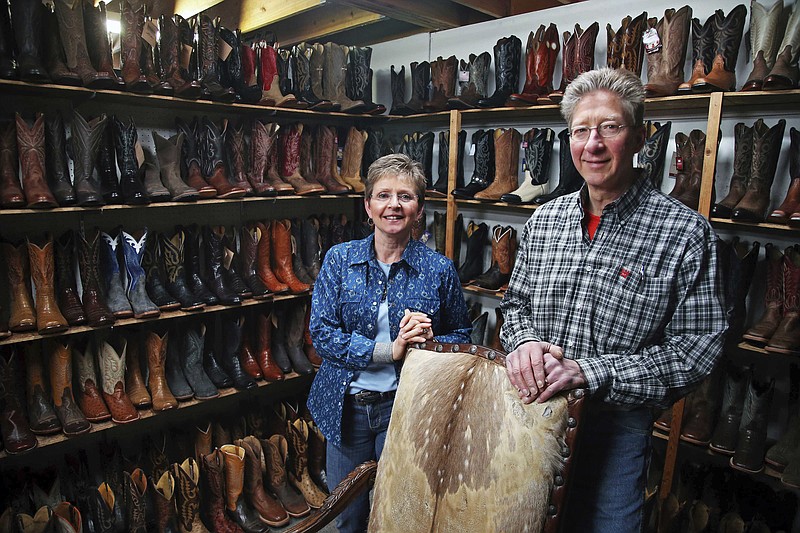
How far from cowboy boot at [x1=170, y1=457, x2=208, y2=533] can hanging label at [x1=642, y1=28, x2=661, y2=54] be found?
9.22 feet

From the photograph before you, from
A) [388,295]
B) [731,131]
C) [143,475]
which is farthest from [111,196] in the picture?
[731,131]

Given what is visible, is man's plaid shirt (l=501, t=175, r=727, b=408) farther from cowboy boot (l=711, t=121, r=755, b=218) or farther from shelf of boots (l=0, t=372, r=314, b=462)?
shelf of boots (l=0, t=372, r=314, b=462)

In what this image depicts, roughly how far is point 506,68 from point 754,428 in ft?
6.81

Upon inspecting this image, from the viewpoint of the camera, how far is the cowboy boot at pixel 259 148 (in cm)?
289

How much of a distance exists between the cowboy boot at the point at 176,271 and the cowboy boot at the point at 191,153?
11.0 inches

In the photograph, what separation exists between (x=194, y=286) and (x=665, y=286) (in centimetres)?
222

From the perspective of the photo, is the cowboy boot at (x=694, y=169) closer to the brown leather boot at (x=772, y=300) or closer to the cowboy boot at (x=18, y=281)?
the brown leather boot at (x=772, y=300)

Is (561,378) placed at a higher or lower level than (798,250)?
lower

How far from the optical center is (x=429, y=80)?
3299 mm

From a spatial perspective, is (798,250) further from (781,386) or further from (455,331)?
(455,331)

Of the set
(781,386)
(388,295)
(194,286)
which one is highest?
(388,295)

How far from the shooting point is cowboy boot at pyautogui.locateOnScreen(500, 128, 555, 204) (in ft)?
9.35

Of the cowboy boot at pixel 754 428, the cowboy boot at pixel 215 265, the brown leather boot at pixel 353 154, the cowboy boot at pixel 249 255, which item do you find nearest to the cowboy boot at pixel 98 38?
the cowboy boot at pixel 215 265

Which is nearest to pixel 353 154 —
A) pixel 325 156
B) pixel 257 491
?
pixel 325 156
